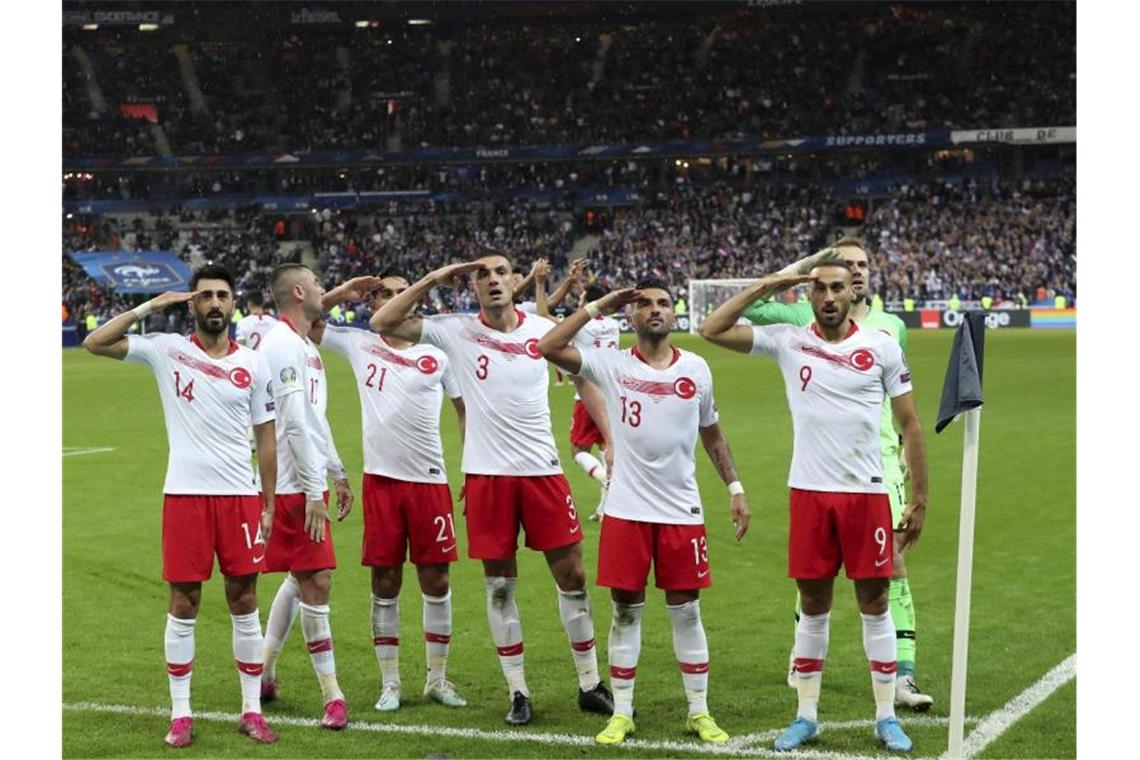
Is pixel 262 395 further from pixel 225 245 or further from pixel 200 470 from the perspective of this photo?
pixel 225 245

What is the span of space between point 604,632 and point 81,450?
12.4 metres

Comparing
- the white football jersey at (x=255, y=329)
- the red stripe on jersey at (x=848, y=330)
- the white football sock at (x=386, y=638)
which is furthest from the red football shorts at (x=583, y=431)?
the red stripe on jersey at (x=848, y=330)

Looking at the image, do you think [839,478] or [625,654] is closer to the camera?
[839,478]

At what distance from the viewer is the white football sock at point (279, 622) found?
8.29 m

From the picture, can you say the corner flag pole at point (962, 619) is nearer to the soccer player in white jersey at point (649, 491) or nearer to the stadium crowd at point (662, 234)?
the soccer player in white jersey at point (649, 491)

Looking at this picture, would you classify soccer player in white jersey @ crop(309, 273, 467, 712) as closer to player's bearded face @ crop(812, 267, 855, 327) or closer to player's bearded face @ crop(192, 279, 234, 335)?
player's bearded face @ crop(192, 279, 234, 335)

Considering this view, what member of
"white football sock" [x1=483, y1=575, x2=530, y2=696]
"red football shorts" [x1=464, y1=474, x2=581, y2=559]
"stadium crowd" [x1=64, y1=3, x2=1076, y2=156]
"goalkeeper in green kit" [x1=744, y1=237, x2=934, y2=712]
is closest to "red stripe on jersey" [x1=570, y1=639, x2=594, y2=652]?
"white football sock" [x1=483, y1=575, x2=530, y2=696]

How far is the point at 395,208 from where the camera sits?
60031 mm

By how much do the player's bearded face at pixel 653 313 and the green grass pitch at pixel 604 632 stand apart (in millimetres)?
2108

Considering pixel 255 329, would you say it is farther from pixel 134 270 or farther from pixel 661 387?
pixel 134 270

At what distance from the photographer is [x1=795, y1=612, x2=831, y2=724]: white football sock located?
24.1ft

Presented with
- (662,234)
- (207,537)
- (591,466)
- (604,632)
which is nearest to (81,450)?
(591,466)

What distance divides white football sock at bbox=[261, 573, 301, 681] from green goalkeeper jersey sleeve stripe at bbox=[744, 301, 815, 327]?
119 inches

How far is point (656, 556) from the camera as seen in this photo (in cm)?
752
